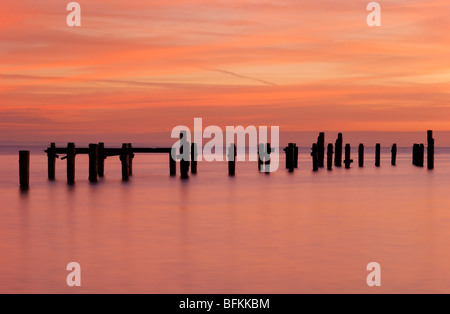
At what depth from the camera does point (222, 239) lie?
1285 cm

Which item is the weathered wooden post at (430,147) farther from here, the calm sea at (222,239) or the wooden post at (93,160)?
the wooden post at (93,160)

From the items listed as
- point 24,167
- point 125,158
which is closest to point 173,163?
point 125,158

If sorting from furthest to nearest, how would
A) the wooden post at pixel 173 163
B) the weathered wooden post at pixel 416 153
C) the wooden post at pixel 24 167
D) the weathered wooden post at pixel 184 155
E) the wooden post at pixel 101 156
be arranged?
the weathered wooden post at pixel 416 153
the wooden post at pixel 173 163
the weathered wooden post at pixel 184 155
the wooden post at pixel 101 156
the wooden post at pixel 24 167

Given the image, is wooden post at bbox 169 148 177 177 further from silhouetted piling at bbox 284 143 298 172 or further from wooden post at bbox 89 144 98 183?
silhouetted piling at bbox 284 143 298 172

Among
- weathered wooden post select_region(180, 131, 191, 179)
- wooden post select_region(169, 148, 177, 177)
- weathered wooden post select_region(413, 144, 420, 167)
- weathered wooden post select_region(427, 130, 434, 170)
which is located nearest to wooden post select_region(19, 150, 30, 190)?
wooden post select_region(169, 148, 177, 177)

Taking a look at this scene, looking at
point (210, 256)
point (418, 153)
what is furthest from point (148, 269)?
point (418, 153)

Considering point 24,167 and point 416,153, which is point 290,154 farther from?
point 24,167

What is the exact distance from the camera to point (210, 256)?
36.1ft

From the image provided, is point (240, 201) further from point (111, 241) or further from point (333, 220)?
point (111, 241)

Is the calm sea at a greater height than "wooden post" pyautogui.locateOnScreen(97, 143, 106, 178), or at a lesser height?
lesser

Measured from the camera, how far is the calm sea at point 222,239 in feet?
30.4

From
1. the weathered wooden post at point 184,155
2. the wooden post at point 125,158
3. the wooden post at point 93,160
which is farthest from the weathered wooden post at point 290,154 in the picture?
the wooden post at point 93,160

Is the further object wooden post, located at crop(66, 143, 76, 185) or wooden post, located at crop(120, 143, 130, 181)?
wooden post, located at crop(120, 143, 130, 181)

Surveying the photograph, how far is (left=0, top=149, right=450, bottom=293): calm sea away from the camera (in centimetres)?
926
